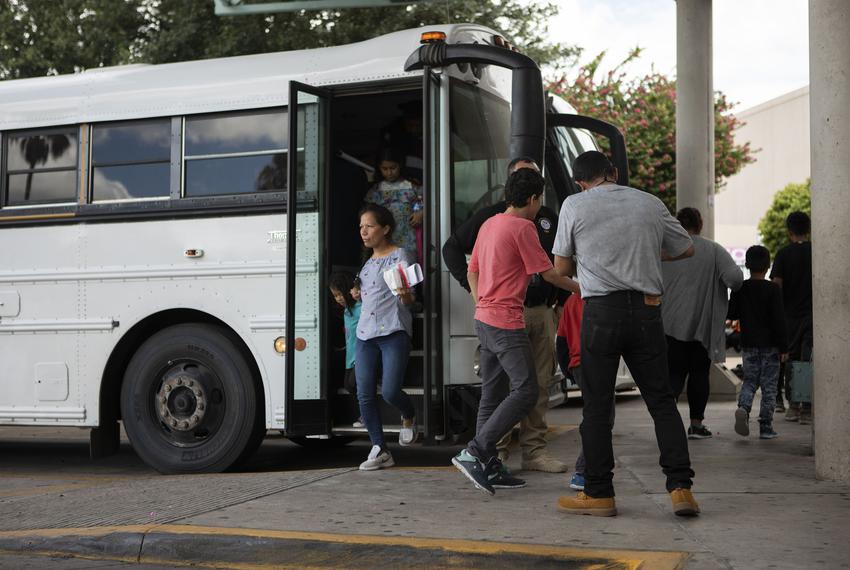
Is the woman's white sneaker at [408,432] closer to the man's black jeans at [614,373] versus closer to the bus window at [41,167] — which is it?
the man's black jeans at [614,373]

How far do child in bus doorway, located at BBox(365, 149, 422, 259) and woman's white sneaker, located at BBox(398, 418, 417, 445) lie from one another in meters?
1.20

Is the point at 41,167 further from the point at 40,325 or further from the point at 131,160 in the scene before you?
the point at 40,325

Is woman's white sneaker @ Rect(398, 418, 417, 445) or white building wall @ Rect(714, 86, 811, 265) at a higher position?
white building wall @ Rect(714, 86, 811, 265)

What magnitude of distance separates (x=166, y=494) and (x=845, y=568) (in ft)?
12.8

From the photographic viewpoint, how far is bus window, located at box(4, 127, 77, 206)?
8.65 meters

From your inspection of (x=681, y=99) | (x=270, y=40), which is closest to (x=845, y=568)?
(x=681, y=99)

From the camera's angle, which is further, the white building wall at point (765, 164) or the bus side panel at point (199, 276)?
the white building wall at point (765, 164)

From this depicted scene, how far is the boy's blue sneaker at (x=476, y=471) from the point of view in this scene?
6617 mm

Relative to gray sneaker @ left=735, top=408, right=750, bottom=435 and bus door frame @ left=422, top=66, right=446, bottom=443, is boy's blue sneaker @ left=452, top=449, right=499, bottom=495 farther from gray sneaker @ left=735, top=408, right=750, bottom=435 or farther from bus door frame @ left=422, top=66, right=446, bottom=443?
gray sneaker @ left=735, top=408, right=750, bottom=435

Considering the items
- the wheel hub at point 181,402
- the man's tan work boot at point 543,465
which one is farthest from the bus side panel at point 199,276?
the man's tan work boot at point 543,465

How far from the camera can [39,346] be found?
860cm

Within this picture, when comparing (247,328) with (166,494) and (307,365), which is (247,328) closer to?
(307,365)

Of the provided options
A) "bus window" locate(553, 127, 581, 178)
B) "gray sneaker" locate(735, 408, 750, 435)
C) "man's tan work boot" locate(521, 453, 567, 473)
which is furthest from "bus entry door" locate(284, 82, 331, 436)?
"gray sneaker" locate(735, 408, 750, 435)

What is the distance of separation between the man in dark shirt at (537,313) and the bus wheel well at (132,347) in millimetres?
1818
